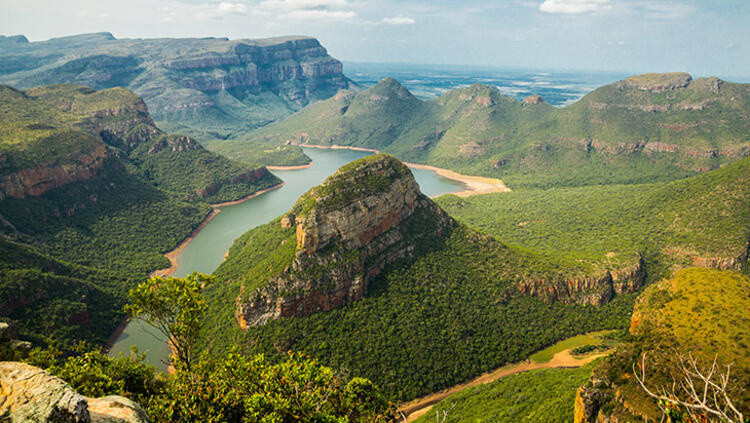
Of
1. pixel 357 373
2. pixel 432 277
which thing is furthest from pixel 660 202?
pixel 357 373

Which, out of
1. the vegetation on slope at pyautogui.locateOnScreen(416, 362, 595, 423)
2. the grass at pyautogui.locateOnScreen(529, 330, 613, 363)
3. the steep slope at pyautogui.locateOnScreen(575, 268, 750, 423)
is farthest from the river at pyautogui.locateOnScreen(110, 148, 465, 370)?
the grass at pyautogui.locateOnScreen(529, 330, 613, 363)

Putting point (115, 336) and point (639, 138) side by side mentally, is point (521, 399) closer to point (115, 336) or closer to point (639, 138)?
point (115, 336)

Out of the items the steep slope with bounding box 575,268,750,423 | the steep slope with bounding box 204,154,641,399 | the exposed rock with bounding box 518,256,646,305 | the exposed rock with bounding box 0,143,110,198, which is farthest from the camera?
the exposed rock with bounding box 0,143,110,198

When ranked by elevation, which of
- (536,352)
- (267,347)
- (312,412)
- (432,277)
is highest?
(312,412)

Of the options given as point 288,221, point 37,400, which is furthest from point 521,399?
point 288,221

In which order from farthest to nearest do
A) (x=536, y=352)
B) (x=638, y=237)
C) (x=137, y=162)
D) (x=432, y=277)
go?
(x=137, y=162), (x=638, y=237), (x=432, y=277), (x=536, y=352)

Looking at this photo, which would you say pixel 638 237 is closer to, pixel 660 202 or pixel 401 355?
pixel 660 202

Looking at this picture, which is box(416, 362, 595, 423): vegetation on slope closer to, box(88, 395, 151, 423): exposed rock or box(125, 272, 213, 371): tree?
box(125, 272, 213, 371): tree
